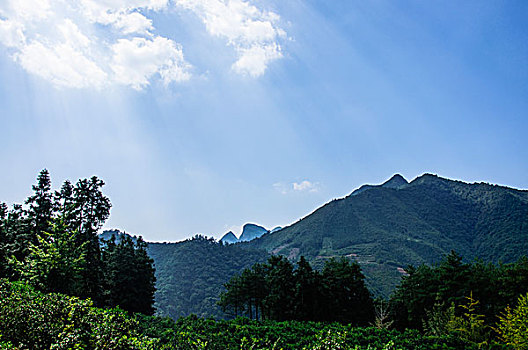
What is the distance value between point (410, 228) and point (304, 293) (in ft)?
308

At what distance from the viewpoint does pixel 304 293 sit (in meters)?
24.5

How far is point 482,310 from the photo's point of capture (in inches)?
960

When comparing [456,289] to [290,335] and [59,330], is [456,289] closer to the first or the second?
[290,335]

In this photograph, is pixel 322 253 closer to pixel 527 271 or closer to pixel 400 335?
pixel 527 271

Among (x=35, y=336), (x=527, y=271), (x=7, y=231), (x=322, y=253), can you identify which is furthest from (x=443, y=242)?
(x=35, y=336)

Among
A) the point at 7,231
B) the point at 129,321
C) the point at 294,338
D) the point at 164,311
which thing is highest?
the point at 7,231

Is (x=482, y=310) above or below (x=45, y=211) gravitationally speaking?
below

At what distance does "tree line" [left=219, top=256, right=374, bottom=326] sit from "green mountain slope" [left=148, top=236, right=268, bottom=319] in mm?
37021

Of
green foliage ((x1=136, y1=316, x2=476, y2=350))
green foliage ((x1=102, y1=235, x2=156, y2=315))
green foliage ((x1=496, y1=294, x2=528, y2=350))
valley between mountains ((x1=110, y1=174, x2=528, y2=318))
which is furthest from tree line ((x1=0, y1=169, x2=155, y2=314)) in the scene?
valley between mountains ((x1=110, y1=174, x2=528, y2=318))

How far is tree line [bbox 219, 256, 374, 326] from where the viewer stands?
80.4 feet

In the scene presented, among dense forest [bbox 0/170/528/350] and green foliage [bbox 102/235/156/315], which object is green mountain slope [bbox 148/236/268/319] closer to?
green foliage [bbox 102/235/156/315]

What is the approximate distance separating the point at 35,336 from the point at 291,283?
2079 centimetres

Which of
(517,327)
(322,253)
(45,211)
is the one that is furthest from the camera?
(322,253)

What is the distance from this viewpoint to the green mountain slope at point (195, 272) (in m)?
71.1
